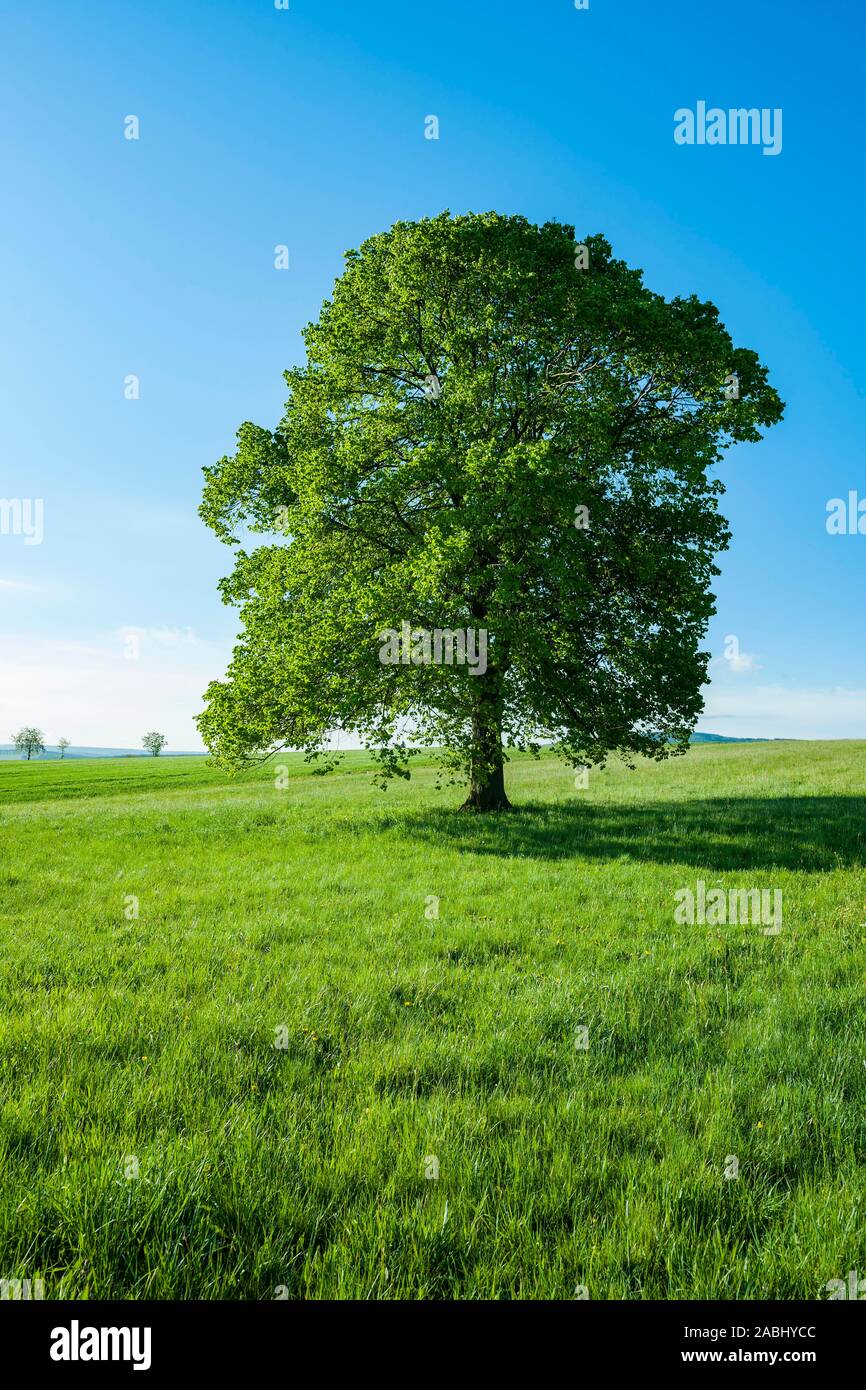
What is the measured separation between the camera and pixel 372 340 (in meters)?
20.2

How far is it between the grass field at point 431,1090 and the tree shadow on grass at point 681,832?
6.02ft

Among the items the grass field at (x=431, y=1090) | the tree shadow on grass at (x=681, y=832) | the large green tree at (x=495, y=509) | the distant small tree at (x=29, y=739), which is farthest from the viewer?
the distant small tree at (x=29, y=739)

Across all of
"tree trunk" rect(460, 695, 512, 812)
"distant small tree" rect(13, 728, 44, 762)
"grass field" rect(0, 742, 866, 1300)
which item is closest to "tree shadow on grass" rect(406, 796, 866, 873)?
"tree trunk" rect(460, 695, 512, 812)

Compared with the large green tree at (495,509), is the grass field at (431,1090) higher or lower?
lower

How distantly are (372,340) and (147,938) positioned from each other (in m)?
17.8

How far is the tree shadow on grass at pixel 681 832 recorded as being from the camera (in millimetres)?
14180

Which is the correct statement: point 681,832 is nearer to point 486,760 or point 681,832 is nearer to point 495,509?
point 486,760

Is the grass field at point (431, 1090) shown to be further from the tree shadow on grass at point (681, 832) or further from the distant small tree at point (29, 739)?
the distant small tree at point (29, 739)

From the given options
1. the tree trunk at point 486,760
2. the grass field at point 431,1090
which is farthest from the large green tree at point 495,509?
the grass field at point 431,1090

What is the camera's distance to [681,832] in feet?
54.9

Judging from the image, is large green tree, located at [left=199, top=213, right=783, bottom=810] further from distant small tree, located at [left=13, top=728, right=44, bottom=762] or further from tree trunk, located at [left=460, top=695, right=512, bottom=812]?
distant small tree, located at [left=13, top=728, right=44, bottom=762]

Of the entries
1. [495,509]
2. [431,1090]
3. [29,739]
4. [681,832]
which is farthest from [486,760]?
[29,739]
